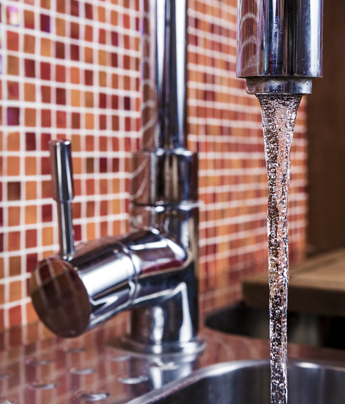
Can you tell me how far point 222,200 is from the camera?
983mm

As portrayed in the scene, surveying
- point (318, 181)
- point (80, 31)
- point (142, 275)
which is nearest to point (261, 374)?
point (142, 275)

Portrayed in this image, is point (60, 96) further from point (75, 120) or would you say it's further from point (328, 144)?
point (328, 144)

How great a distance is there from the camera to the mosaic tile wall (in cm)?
65

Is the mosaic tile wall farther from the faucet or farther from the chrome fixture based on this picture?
the chrome fixture

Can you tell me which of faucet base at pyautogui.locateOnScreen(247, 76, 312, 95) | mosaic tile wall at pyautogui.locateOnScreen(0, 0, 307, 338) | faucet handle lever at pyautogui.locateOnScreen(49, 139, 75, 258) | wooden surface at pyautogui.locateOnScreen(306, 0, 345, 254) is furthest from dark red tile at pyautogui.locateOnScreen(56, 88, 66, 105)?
wooden surface at pyautogui.locateOnScreen(306, 0, 345, 254)

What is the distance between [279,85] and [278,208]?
0.08 meters

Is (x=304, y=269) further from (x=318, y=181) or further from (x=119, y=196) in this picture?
(x=318, y=181)

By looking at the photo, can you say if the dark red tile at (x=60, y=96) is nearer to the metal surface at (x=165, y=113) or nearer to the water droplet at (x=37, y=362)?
the metal surface at (x=165, y=113)

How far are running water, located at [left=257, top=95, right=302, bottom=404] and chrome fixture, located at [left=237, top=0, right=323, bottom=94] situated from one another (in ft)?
0.04

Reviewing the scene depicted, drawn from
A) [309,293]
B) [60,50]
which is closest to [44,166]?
[60,50]

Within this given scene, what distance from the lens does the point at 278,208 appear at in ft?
1.43

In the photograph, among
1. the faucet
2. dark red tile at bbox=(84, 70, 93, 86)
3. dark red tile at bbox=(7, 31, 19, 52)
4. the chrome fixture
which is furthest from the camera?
dark red tile at bbox=(84, 70, 93, 86)

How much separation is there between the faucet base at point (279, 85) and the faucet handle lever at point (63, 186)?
15cm

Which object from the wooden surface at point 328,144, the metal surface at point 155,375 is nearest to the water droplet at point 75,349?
the metal surface at point 155,375
